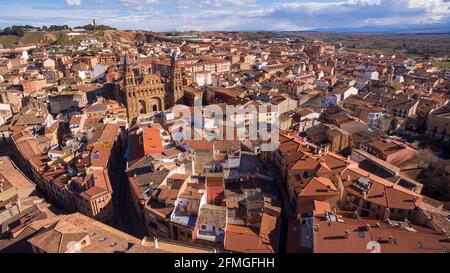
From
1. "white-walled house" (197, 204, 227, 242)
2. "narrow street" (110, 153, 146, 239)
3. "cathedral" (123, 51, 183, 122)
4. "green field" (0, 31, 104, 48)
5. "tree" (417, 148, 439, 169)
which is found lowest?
"narrow street" (110, 153, 146, 239)

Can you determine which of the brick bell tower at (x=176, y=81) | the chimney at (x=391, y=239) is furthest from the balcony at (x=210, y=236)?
the brick bell tower at (x=176, y=81)

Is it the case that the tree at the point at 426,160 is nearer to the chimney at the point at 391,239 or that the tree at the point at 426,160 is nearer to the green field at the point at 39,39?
the chimney at the point at 391,239

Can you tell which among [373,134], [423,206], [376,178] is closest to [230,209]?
[376,178]

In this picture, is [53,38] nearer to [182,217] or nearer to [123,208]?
[123,208]

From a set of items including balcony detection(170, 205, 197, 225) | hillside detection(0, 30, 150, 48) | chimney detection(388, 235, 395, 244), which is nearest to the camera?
chimney detection(388, 235, 395, 244)

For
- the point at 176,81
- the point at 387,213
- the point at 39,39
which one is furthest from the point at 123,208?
the point at 39,39

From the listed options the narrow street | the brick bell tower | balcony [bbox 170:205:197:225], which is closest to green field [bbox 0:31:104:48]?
the brick bell tower

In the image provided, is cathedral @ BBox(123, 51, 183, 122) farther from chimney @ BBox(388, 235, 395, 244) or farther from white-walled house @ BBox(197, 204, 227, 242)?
chimney @ BBox(388, 235, 395, 244)

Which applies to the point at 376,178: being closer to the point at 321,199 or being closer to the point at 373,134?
the point at 321,199
